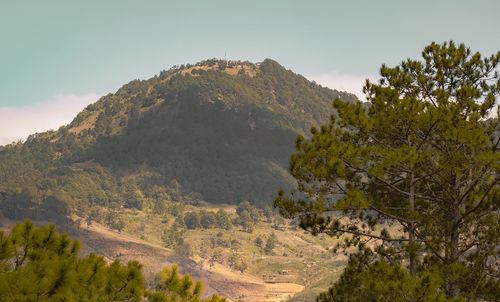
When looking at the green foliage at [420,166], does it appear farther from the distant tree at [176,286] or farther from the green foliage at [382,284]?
the distant tree at [176,286]

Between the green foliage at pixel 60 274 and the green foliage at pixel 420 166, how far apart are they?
6677 mm

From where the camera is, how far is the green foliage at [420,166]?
62.2 feet

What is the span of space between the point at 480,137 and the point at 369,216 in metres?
5.38

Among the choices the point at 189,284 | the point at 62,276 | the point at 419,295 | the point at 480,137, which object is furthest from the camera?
the point at 480,137

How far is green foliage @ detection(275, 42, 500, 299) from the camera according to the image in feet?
62.2

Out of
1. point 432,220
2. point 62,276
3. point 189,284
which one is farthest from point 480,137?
point 62,276

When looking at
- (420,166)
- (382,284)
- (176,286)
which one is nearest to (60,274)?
(176,286)

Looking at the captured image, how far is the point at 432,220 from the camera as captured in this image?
1970cm

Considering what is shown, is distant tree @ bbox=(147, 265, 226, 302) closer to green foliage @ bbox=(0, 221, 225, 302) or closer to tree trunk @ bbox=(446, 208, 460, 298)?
green foliage @ bbox=(0, 221, 225, 302)

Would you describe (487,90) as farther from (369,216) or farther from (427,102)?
(369,216)

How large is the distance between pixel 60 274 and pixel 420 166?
1269 cm

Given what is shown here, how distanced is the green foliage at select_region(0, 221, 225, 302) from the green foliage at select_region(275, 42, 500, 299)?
263 inches

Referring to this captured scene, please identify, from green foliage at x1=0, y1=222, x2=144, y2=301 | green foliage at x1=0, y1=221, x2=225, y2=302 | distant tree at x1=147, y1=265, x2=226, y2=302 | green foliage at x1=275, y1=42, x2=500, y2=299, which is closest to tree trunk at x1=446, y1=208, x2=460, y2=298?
green foliage at x1=275, y1=42, x2=500, y2=299

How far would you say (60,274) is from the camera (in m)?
12.3
